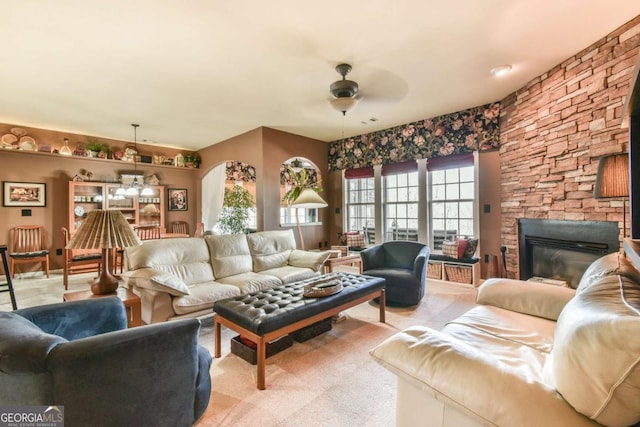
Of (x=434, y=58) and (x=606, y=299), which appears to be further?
(x=434, y=58)

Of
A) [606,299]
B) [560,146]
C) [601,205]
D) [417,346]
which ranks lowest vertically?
[417,346]

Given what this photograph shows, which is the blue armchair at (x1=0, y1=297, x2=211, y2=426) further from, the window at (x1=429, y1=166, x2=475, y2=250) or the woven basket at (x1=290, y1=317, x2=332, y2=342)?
the window at (x1=429, y1=166, x2=475, y2=250)

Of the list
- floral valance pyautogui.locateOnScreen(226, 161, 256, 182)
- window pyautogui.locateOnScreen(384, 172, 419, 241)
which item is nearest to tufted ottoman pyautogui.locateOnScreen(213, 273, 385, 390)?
window pyautogui.locateOnScreen(384, 172, 419, 241)

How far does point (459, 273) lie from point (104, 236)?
180 inches

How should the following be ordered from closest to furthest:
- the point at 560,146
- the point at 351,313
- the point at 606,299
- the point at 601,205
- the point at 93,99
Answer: the point at 606,299 < the point at 601,205 < the point at 560,146 < the point at 351,313 < the point at 93,99

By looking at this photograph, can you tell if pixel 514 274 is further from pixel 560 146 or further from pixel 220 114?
pixel 220 114

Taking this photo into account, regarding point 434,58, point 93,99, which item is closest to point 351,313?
point 434,58

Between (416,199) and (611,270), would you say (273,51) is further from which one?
(416,199)

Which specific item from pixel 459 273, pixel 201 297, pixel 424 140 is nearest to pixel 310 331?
pixel 201 297

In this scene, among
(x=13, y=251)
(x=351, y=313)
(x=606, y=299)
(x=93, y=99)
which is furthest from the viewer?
(x=13, y=251)

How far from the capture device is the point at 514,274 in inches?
160

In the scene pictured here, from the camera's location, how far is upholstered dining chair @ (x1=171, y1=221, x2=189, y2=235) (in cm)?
712

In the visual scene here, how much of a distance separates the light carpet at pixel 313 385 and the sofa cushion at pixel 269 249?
1.10 meters

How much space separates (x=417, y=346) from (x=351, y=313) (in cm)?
229
